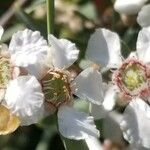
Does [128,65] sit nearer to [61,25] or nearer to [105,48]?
[105,48]

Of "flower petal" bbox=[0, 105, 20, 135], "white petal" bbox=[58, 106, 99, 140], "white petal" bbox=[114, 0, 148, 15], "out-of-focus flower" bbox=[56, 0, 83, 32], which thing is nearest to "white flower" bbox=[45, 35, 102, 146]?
"white petal" bbox=[58, 106, 99, 140]

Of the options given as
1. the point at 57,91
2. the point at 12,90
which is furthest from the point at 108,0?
the point at 12,90

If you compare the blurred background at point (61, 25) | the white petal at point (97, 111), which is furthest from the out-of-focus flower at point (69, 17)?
the white petal at point (97, 111)

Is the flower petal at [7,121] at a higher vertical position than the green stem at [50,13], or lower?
lower

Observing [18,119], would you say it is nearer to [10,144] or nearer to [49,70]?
[49,70]

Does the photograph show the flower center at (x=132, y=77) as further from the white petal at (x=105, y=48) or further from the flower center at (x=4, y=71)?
the flower center at (x=4, y=71)
